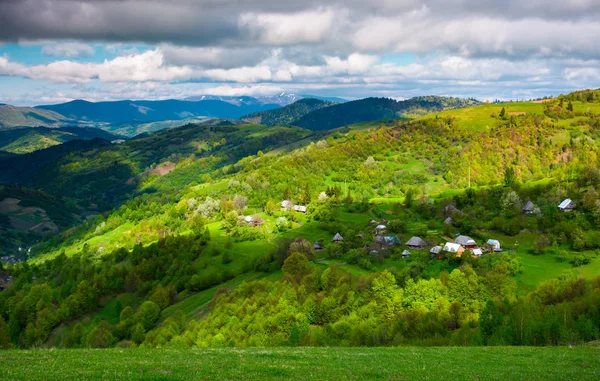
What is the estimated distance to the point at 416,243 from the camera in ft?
404

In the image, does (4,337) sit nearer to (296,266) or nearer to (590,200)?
(296,266)

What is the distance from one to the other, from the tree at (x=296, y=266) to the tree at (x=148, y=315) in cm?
3337

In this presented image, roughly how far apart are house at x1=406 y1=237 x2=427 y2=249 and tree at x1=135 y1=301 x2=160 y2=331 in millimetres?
67740

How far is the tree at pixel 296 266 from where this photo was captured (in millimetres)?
105625

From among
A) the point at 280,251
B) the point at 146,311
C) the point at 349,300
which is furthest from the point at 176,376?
the point at 280,251

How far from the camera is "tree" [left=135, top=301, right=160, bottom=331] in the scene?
108m

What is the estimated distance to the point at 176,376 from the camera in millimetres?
23250

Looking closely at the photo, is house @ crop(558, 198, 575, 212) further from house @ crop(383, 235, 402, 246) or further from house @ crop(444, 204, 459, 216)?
house @ crop(383, 235, 402, 246)

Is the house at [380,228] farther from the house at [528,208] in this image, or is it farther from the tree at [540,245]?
the house at [528,208]

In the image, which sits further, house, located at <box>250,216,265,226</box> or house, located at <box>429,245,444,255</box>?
house, located at <box>250,216,265,226</box>

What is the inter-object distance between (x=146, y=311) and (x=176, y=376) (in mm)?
94613

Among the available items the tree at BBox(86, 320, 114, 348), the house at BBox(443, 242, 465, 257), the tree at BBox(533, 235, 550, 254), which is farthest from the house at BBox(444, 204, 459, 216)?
the tree at BBox(86, 320, 114, 348)

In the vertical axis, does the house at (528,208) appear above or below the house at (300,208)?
above

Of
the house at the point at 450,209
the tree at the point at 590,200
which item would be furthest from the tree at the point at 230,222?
the tree at the point at 590,200
